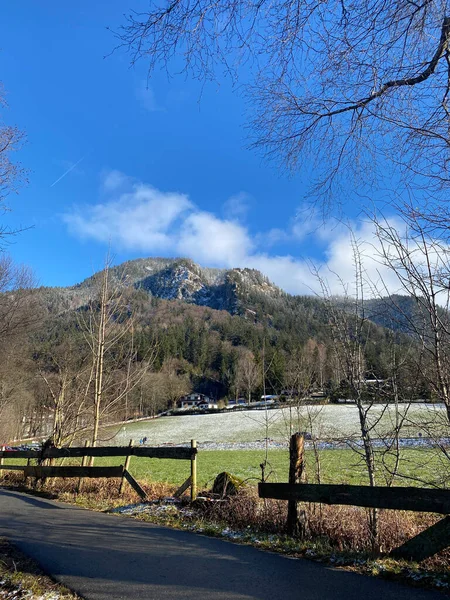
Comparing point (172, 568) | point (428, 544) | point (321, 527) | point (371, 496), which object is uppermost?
point (371, 496)

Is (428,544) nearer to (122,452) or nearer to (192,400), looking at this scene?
(122,452)

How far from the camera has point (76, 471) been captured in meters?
9.55

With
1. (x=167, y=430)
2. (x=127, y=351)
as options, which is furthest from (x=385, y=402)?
(x=167, y=430)

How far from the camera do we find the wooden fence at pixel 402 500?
12.9ft

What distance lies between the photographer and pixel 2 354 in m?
21.7

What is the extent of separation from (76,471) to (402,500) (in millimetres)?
7753

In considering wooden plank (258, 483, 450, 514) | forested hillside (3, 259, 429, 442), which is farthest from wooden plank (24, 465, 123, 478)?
wooden plank (258, 483, 450, 514)

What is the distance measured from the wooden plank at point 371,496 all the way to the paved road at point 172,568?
745 mm

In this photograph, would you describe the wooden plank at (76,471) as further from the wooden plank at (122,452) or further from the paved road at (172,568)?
the paved road at (172,568)

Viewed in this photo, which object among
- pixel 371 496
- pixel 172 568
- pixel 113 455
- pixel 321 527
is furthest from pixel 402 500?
pixel 113 455

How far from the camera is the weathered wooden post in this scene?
540 cm

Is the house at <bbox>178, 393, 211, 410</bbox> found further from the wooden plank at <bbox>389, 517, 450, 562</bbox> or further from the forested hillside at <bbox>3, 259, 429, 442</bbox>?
the wooden plank at <bbox>389, 517, 450, 562</bbox>

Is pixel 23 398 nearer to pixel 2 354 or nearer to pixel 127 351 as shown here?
pixel 2 354

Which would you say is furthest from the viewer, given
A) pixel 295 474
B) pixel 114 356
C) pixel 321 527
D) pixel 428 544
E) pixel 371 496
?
pixel 114 356
